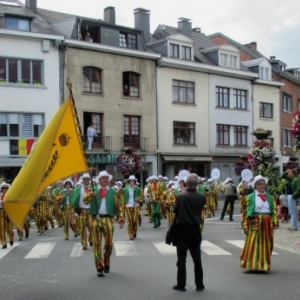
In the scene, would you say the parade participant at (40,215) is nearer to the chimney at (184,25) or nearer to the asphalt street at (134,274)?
the asphalt street at (134,274)

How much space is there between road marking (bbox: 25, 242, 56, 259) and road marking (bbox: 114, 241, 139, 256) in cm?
158

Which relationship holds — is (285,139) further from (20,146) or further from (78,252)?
(78,252)

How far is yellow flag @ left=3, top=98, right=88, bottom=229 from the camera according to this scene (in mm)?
8328

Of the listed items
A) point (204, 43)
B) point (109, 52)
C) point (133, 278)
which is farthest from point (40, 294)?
point (204, 43)

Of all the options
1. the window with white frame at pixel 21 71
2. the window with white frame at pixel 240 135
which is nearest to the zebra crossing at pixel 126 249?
the window with white frame at pixel 21 71

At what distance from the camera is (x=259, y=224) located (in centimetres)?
1045

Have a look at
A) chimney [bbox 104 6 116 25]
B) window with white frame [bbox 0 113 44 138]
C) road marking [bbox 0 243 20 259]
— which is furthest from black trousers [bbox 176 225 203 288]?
chimney [bbox 104 6 116 25]

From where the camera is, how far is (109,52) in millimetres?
35688

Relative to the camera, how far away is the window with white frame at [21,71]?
105 ft

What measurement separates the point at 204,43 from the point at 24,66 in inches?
686

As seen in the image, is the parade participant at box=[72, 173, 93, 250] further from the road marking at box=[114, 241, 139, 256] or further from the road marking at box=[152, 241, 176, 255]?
the road marking at box=[152, 241, 176, 255]

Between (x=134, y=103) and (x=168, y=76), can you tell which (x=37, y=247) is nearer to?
(x=134, y=103)

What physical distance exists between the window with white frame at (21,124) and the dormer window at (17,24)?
4708 millimetres

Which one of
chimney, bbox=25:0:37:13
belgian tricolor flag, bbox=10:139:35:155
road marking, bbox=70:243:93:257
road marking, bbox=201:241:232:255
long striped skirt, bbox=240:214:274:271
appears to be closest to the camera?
long striped skirt, bbox=240:214:274:271
